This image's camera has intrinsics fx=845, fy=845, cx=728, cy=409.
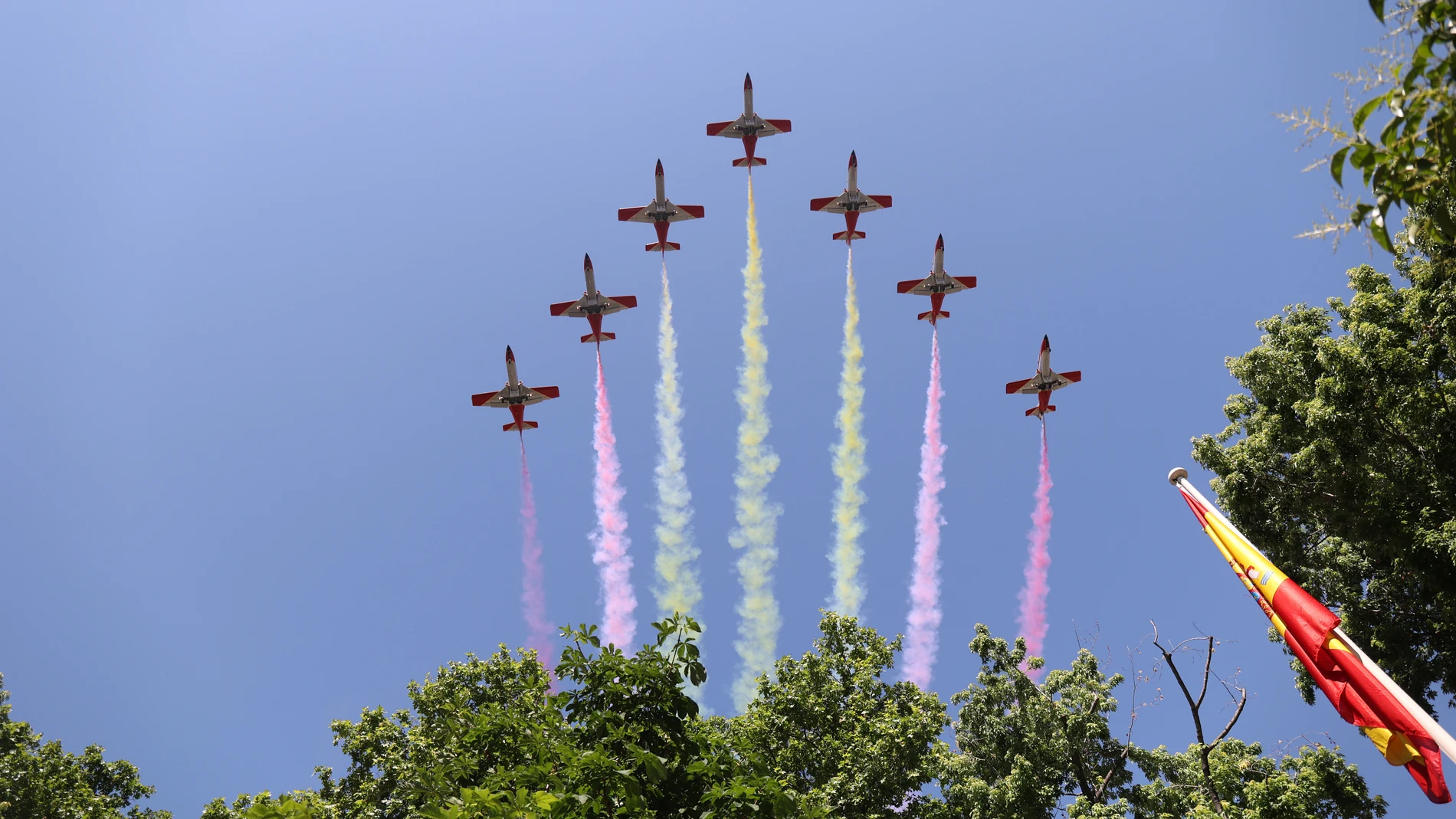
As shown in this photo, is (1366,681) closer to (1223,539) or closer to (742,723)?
(1223,539)

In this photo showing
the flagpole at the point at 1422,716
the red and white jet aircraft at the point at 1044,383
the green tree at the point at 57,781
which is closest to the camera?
the flagpole at the point at 1422,716

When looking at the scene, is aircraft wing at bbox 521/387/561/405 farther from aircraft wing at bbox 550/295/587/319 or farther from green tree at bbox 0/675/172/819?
green tree at bbox 0/675/172/819

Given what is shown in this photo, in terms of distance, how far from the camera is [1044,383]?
160 ft

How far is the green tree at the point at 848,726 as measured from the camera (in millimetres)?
24359

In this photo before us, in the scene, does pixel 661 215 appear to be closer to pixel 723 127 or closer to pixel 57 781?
pixel 723 127

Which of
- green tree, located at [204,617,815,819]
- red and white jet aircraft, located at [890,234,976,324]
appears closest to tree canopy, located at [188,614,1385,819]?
green tree, located at [204,617,815,819]

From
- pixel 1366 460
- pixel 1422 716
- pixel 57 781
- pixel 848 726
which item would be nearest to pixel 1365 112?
pixel 1422 716

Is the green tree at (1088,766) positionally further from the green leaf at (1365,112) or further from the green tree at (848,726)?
the green leaf at (1365,112)

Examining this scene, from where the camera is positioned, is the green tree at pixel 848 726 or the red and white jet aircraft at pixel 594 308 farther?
the red and white jet aircraft at pixel 594 308

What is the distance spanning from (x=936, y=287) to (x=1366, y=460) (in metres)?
30.8

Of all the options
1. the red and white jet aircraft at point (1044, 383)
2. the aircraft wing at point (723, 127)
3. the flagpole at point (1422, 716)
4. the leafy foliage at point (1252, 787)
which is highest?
the aircraft wing at point (723, 127)

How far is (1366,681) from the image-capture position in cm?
1127

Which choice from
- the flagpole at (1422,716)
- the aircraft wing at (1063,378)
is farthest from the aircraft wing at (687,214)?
the flagpole at (1422,716)

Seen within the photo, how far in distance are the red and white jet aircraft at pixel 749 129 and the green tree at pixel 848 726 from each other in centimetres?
3166
